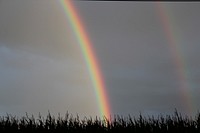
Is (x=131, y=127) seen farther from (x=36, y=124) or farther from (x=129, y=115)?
(x=36, y=124)

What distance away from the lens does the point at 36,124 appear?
8383 mm

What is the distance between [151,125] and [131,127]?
498 mm

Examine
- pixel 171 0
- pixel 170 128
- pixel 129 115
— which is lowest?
pixel 170 128

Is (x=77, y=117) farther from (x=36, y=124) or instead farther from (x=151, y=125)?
(x=151, y=125)

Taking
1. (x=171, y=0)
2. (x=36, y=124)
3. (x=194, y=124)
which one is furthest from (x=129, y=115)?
(x=171, y=0)

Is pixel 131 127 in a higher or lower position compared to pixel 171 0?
lower

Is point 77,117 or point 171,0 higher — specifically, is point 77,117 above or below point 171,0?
below

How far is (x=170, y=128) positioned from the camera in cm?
764

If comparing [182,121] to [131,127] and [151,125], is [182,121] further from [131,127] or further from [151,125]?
[131,127]

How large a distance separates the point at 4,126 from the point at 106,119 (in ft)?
8.85

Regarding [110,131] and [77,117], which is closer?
[110,131]

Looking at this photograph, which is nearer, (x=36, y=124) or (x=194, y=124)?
(x=194, y=124)

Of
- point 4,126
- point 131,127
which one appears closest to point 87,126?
point 131,127

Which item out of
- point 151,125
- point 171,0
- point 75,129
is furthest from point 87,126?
point 171,0
